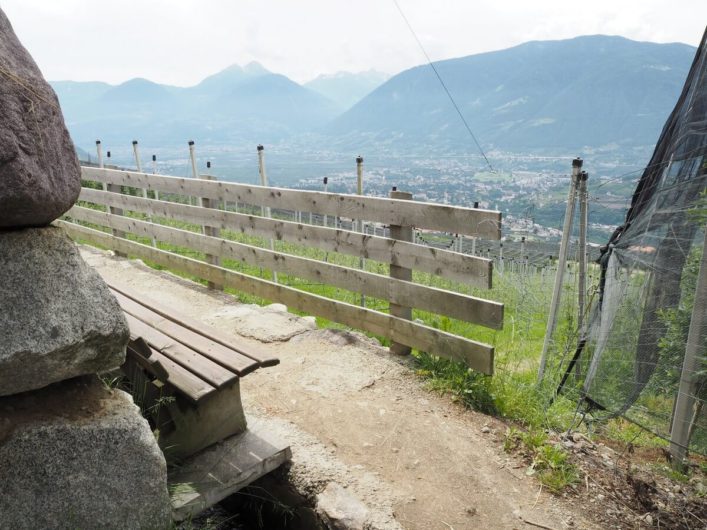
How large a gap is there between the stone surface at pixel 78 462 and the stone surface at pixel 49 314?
0.49 feet

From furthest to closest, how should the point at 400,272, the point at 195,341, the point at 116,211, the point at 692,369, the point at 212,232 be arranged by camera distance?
the point at 116,211, the point at 212,232, the point at 400,272, the point at 195,341, the point at 692,369

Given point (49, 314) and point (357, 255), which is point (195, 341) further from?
point (357, 255)

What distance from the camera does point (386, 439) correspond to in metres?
3.58

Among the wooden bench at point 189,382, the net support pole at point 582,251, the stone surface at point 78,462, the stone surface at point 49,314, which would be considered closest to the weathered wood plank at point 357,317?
the net support pole at point 582,251

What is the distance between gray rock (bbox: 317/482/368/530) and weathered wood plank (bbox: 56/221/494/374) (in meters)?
1.53

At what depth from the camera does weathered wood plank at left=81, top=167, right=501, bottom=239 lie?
12.8ft

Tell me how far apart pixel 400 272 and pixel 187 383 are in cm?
217

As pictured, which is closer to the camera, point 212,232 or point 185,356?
point 185,356

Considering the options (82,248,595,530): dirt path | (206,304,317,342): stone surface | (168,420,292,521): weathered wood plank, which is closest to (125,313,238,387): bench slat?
(168,420,292,521): weathered wood plank

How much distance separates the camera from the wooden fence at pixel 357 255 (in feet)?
13.1

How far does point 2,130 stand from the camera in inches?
70.8

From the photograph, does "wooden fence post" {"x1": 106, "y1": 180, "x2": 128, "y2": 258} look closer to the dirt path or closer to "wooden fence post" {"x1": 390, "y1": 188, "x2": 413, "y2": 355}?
the dirt path

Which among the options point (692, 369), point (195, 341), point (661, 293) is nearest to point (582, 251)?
point (661, 293)

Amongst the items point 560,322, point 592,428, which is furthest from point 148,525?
point 560,322
